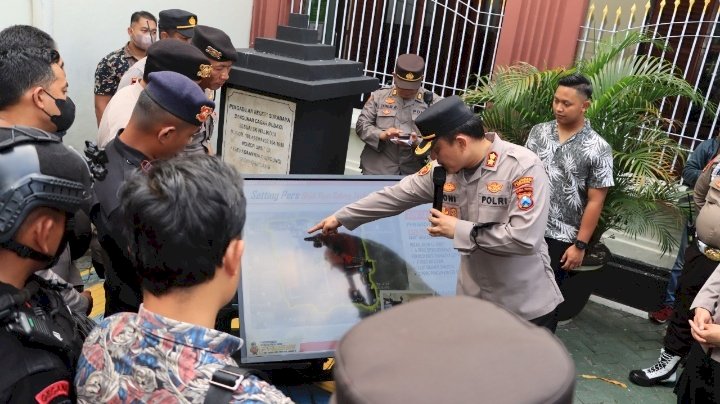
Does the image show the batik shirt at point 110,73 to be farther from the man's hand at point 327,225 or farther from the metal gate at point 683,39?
A: the metal gate at point 683,39

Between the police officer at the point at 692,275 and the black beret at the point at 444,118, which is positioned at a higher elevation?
the black beret at the point at 444,118

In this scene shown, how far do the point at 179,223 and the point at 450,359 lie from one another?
2.13ft

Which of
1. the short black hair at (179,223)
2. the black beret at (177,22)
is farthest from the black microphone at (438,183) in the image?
the black beret at (177,22)

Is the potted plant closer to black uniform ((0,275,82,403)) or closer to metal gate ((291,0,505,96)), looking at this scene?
metal gate ((291,0,505,96))

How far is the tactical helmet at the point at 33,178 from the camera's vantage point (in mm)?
1299

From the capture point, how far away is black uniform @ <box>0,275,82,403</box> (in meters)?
1.19

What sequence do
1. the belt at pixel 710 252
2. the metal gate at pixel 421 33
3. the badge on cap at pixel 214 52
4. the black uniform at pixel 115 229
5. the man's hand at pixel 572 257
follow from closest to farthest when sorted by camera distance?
the black uniform at pixel 115 229 → the belt at pixel 710 252 → the badge on cap at pixel 214 52 → the man's hand at pixel 572 257 → the metal gate at pixel 421 33

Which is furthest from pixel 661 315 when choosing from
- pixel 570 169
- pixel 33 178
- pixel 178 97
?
pixel 33 178

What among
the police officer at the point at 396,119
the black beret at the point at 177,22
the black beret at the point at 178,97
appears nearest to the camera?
the black beret at the point at 178,97

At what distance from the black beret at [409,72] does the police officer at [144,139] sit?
2.53 metres

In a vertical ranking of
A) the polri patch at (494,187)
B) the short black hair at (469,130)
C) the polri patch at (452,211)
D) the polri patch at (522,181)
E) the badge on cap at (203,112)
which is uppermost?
the short black hair at (469,130)

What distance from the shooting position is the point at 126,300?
92.4 inches

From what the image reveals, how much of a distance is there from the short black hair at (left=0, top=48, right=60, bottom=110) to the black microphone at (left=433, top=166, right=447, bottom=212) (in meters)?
1.62

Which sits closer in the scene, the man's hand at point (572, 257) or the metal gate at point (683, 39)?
the man's hand at point (572, 257)
